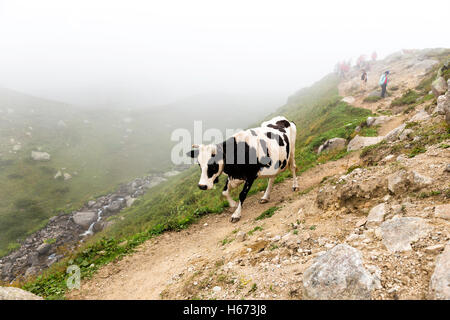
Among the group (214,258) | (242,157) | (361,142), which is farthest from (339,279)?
(361,142)

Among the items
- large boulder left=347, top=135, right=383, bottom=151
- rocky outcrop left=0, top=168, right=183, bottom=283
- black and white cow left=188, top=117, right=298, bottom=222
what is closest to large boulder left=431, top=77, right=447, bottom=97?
large boulder left=347, top=135, right=383, bottom=151

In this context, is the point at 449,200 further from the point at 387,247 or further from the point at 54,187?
the point at 54,187

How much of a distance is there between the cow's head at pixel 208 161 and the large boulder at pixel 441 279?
18.4 feet

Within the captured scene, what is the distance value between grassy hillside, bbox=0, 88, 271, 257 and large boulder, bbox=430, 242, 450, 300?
2423 centimetres

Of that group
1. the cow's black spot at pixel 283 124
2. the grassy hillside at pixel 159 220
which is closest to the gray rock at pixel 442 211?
the cow's black spot at pixel 283 124

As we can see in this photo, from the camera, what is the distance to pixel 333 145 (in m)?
13.3

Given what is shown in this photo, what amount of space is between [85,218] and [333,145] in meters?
22.2

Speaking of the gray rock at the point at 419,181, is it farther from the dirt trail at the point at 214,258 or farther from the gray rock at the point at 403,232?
the gray rock at the point at 403,232

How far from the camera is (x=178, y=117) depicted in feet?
240

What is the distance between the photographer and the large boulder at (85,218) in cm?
2074

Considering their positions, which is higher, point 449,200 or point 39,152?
point 449,200

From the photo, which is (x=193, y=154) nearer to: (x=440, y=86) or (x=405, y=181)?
(x=405, y=181)
